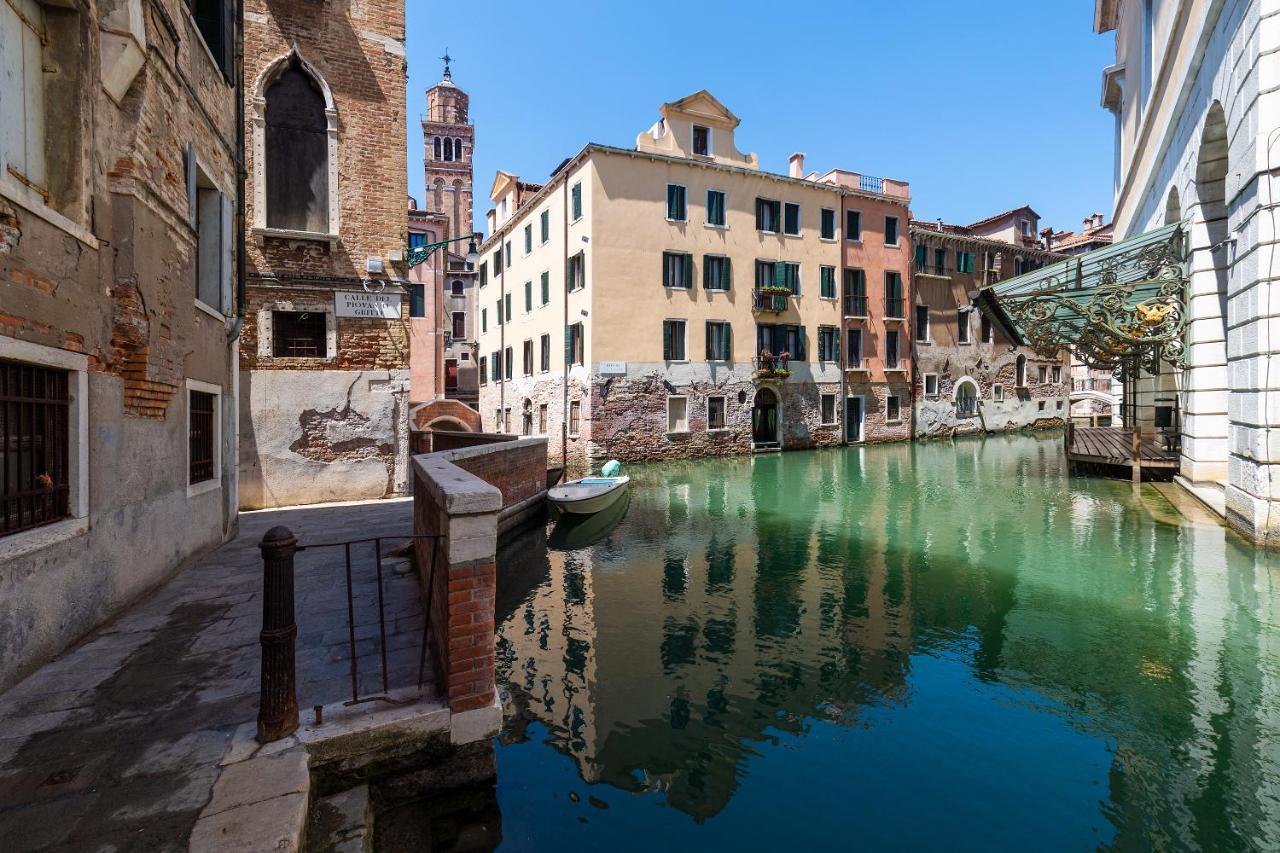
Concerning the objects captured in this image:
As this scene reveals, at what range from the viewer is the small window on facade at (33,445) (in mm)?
3984

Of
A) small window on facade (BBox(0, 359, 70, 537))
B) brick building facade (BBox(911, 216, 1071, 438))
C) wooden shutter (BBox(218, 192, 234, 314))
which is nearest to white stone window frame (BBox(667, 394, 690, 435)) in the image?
brick building facade (BBox(911, 216, 1071, 438))

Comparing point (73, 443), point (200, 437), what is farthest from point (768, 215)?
point (73, 443)

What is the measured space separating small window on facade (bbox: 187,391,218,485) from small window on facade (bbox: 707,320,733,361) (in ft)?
62.3

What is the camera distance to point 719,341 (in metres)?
25.1

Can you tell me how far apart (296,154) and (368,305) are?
9.94 ft

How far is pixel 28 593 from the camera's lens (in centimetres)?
404

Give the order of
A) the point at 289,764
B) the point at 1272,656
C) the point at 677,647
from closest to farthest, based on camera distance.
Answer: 1. the point at 289,764
2. the point at 1272,656
3. the point at 677,647

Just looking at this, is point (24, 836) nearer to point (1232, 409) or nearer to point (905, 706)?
point (905, 706)

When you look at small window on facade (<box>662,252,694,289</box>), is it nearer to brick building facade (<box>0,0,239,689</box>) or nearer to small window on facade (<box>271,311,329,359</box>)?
small window on facade (<box>271,311,329,359</box>)

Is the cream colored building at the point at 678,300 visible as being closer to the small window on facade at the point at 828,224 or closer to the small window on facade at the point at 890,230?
the small window on facade at the point at 828,224

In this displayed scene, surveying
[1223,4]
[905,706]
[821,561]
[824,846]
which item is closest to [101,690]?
[824,846]

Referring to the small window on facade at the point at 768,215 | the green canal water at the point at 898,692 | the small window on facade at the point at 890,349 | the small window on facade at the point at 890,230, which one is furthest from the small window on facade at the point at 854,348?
the green canal water at the point at 898,692

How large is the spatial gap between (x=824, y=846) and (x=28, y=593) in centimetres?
506

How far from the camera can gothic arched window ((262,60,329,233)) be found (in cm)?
1173
